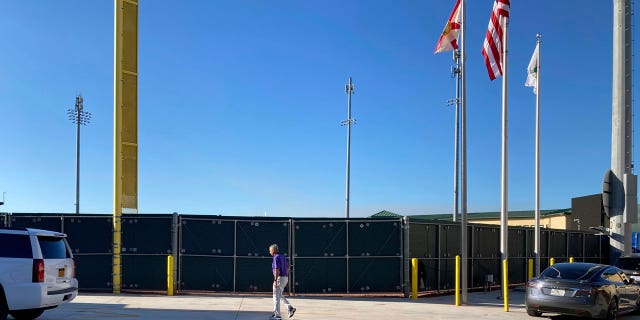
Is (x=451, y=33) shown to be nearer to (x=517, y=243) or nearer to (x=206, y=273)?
(x=517, y=243)

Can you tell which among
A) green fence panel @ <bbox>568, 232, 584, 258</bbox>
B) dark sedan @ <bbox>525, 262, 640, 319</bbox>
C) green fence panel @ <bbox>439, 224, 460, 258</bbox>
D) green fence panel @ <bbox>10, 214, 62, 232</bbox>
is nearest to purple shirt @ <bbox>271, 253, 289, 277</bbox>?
dark sedan @ <bbox>525, 262, 640, 319</bbox>

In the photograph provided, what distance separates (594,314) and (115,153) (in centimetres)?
1376

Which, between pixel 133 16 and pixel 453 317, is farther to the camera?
pixel 133 16

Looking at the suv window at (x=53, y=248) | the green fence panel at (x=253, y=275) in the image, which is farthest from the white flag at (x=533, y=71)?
the suv window at (x=53, y=248)

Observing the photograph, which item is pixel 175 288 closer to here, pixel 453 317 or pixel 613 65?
pixel 453 317

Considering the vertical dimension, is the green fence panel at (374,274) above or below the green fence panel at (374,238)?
below

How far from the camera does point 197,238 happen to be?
58.1ft

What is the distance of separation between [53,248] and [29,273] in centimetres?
78

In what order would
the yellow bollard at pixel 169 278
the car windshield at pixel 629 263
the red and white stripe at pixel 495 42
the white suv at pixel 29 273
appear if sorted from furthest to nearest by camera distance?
1. the red and white stripe at pixel 495 42
2. the car windshield at pixel 629 263
3. the yellow bollard at pixel 169 278
4. the white suv at pixel 29 273

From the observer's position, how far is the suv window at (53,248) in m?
11.1

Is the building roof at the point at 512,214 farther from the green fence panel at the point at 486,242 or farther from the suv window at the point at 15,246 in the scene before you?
the suv window at the point at 15,246

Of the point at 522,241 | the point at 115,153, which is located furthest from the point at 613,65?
the point at 115,153

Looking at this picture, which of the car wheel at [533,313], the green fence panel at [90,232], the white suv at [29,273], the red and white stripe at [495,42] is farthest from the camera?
the green fence panel at [90,232]

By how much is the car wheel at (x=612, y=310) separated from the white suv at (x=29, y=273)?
464 inches
